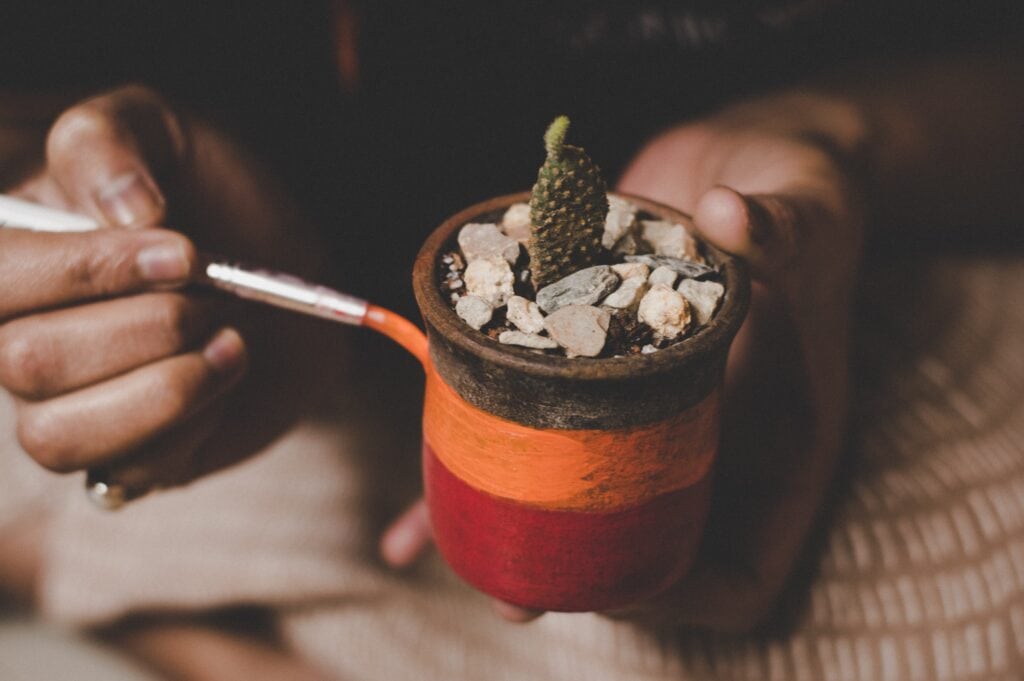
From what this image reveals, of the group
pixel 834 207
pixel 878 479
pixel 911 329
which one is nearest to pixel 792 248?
pixel 834 207

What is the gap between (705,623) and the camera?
873 millimetres

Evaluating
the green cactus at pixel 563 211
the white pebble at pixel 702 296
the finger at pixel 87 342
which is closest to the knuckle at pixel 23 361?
the finger at pixel 87 342

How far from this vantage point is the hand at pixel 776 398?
0.84 m

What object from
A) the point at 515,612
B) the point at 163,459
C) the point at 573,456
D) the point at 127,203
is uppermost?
the point at 127,203

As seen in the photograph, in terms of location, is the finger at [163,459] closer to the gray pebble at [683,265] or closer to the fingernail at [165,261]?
the fingernail at [165,261]

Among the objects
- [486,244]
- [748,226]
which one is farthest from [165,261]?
[748,226]

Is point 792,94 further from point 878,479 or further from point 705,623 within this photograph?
point 705,623

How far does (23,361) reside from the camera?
0.76m

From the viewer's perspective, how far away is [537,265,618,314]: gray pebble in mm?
596

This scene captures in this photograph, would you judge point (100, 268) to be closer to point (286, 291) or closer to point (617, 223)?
point (286, 291)

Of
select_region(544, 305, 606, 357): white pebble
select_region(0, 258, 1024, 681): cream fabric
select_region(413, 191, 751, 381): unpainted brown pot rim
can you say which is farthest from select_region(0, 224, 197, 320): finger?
select_region(0, 258, 1024, 681): cream fabric

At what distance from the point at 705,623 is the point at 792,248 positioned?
424 mm

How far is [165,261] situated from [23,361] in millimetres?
175

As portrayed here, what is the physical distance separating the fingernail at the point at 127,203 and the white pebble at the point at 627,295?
50 centimetres
